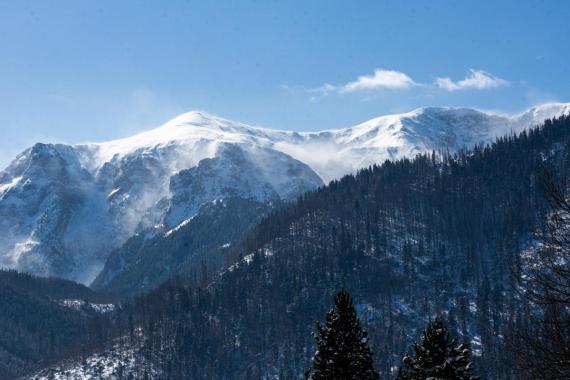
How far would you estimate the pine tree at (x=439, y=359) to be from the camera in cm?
3534

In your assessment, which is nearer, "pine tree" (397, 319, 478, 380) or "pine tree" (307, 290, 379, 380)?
"pine tree" (397, 319, 478, 380)

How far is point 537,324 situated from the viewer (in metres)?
24.5

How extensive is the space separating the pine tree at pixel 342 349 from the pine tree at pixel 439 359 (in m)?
2.43

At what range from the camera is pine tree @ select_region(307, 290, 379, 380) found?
37.5 metres

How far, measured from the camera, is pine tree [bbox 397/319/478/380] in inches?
1391

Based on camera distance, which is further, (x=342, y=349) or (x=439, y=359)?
(x=342, y=349)

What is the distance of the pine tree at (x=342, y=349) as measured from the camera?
37500mm

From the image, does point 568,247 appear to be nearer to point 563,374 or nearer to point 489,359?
point 563,374

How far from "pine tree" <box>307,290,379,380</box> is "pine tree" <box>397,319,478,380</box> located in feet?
7.96

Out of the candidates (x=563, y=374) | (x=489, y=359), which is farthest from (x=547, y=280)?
(x=489, y=359)

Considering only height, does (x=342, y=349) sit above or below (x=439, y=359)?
above

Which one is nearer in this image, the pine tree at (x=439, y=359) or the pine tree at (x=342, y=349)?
the pine tree at (x=439, y=359)

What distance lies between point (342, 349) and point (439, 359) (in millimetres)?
4930

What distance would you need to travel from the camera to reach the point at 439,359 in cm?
3569
